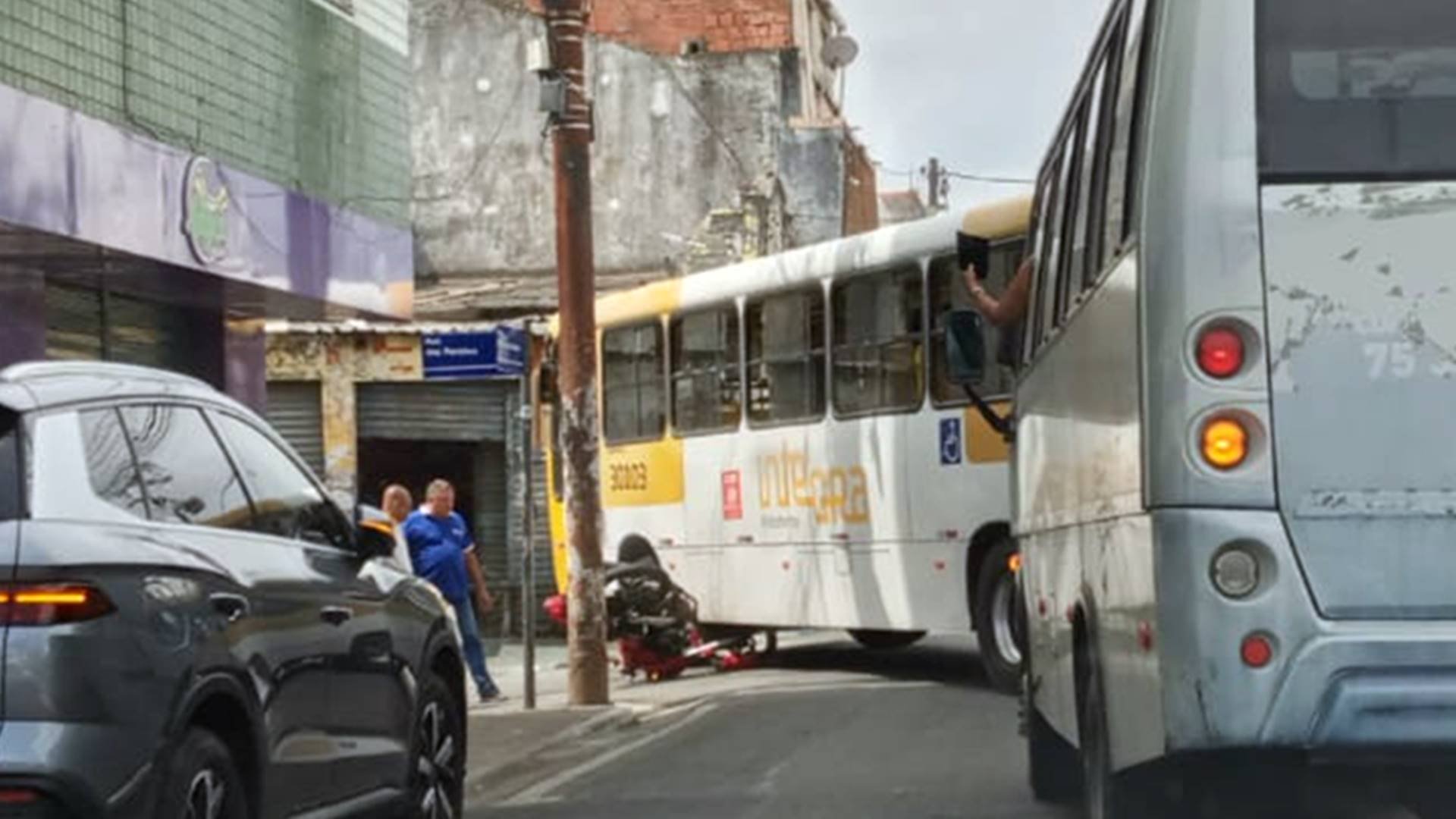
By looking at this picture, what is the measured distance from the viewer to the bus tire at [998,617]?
1430cm

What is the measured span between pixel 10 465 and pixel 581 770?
6729 mm

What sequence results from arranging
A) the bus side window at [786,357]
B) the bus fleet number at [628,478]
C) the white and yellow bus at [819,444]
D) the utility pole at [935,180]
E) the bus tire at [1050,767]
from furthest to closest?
the utility pole at [935,180]
the bus fleet number at [628,478]
the bus side window at [786,357]
the white and yellow bus at [819,444]
the bus tire at [1050,767]

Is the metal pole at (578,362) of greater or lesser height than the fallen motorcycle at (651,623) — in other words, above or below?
above

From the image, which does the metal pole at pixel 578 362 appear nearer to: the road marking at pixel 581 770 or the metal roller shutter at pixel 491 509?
the road marking at pixel 581 770

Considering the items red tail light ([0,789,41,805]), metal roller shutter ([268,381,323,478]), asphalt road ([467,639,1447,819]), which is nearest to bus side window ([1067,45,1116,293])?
asphalt road ([467,639,1447,819])

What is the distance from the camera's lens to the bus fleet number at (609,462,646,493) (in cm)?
1900

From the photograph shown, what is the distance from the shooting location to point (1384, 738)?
4953 mm

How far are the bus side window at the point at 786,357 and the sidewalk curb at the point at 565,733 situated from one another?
9.26 ft

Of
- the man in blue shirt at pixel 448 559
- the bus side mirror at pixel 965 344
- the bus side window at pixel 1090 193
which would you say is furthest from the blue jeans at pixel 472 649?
the bus side window at pixel 1090 193

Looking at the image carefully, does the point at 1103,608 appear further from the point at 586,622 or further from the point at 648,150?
the point at 648,150

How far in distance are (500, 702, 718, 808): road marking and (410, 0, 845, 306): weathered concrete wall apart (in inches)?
766

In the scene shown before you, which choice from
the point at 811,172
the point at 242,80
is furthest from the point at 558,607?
the point at 811,172

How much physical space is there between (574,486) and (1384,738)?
34.6ft

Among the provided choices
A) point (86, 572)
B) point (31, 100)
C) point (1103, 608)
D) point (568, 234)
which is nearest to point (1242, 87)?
point (1103, 608)
